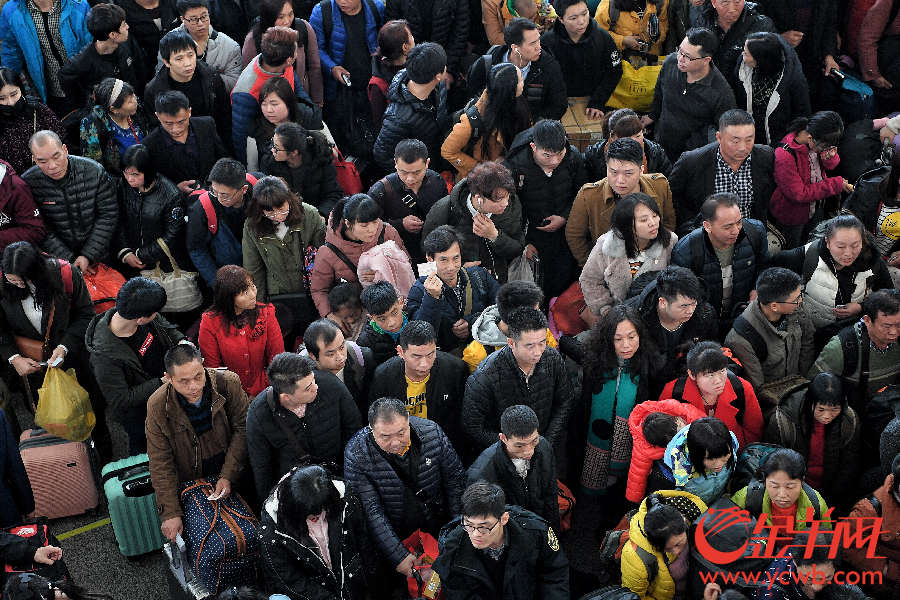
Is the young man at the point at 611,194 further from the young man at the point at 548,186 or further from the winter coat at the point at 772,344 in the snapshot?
the winter coat at the point at 772,344

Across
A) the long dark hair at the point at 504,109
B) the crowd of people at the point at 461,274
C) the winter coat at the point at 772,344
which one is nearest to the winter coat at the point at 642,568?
the crowd of people at the point at 461,274

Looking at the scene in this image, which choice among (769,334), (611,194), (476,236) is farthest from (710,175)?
(476,236)

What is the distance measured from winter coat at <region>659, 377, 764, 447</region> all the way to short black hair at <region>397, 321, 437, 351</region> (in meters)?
1.35

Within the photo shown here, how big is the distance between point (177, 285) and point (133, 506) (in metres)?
1.68

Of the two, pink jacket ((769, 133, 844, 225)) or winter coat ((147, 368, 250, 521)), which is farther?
pink jacket ((769, 133, 844, 225))

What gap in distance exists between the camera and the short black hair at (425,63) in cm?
671

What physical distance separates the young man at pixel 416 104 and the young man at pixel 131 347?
216 cm

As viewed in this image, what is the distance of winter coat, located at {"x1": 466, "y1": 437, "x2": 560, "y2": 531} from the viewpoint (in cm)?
493

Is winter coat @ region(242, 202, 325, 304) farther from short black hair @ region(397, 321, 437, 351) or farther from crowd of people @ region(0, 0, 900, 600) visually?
short black hair @ region(397, 321, 437, 351)

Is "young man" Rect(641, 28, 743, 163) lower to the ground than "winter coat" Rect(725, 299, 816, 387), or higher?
higher

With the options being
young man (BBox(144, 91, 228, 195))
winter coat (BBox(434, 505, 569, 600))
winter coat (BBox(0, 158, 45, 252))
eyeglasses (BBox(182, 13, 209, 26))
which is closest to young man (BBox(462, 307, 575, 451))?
winter coat (BBox(434, 505, 569, 600))

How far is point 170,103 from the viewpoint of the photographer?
21.7ft

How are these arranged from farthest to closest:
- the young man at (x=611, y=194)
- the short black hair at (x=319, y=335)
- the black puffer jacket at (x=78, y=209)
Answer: the black puffer jacket at (x=78, y=209), the young man at (x=611, y=194), the short black hair at (x=319, y=335)

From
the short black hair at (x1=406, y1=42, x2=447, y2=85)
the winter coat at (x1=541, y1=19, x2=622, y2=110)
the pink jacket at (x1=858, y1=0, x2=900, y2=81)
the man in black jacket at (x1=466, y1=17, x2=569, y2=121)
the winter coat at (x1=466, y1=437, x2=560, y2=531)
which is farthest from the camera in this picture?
the pink jacket at (x1=858, y1=0, x2=900, y2=81)
